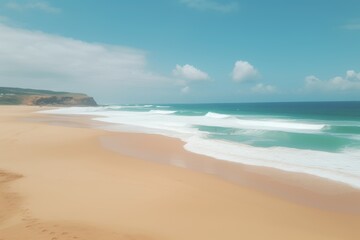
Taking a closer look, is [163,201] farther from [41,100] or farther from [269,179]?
[41,100]

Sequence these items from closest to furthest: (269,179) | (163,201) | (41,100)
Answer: (163,201), (269,179), (41,100)

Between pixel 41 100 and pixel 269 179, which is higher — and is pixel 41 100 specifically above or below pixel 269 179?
above

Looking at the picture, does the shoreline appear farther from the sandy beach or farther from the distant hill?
the distant hill

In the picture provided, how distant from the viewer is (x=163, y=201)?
7043 mm

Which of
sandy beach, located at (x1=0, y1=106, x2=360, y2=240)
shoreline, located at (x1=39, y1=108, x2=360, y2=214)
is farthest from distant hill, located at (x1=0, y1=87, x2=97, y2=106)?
sandy beach, located at (x1=0, y1=106, x2=360, y2=240)

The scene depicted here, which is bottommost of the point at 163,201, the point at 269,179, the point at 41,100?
the point at 163,201

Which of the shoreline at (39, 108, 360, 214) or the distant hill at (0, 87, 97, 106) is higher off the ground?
the distant hill at (0, 87, 97, 106)

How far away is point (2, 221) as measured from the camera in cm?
535

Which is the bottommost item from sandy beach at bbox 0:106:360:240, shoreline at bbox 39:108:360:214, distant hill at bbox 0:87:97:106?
sandy beach at bbox 0:106:360:240

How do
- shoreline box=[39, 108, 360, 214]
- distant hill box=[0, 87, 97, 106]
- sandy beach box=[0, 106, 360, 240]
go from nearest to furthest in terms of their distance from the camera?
sandy beach box=[0, 106, 360, 240] < shoreline box=[39, 108, 360, 214] < distant hill box=[0, 87, 97, 106]

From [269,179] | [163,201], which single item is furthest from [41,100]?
[163,201]

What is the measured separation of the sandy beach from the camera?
17.8 feet

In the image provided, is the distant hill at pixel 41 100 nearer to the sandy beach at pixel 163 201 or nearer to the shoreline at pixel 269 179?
the shoreline at pixel 269 179

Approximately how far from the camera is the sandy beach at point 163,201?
5.43 m
